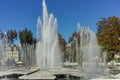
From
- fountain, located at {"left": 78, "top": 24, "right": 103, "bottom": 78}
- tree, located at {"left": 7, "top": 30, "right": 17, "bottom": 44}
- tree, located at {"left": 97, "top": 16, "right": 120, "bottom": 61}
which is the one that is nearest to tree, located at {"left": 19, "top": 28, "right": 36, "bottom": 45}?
tree, located at {"left": 7, "top": 30, "right": 17, "bottom": 44}

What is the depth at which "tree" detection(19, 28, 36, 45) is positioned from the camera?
6288 cm

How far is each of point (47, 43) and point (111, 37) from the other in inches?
604

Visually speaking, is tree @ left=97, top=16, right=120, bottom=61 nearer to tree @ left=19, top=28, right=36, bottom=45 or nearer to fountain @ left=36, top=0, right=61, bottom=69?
fountain @ left=36, top=0, right=61, bottom=69

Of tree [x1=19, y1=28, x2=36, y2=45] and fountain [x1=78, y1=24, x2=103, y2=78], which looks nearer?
fountain [x1=78, y1=24, x2=103, y2=78]

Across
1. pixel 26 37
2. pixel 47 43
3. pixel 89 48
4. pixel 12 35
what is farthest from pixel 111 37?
pixel 12 35

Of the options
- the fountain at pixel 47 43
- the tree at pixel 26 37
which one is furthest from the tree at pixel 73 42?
the fountain at pixel 47 43

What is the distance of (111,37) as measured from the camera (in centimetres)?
4100

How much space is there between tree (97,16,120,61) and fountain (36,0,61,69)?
530 inches

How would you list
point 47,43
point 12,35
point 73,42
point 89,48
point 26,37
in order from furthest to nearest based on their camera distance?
1. point 12,35
2. point 26,37
3. point 73,42
4. point 89,48
5. point 47,43

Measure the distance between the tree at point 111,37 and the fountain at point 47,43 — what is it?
1346cm

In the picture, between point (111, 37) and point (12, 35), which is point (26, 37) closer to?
point (12, 35)

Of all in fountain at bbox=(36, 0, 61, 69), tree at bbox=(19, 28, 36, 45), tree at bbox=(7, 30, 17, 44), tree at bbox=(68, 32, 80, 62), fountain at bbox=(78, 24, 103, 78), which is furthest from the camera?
tree at bbox=(7, 30, 17, 44)

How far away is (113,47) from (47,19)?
1502 cm

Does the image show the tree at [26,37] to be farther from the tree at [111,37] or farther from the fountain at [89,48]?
the tree at [111,37]
